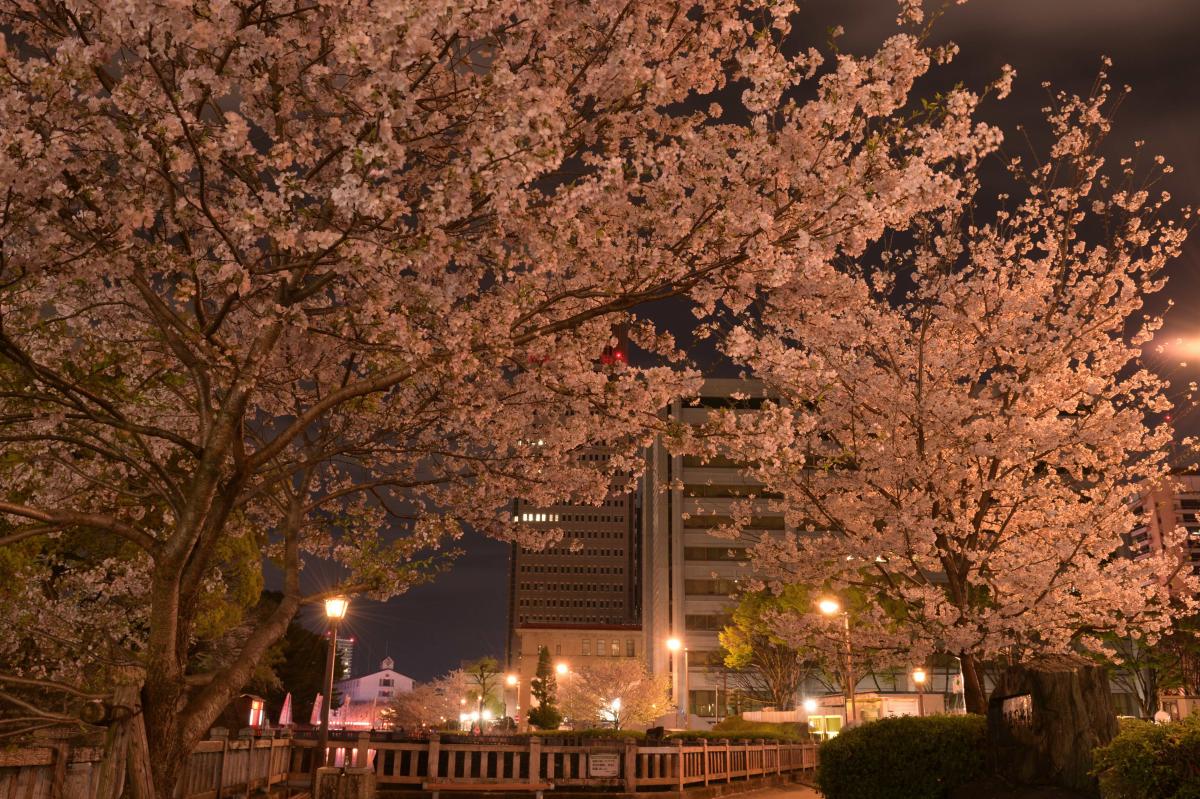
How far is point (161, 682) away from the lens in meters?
7.01

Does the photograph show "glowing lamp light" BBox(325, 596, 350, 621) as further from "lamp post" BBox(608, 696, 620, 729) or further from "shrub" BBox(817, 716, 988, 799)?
"lamp post" BBox(608, 696, 620, 729)

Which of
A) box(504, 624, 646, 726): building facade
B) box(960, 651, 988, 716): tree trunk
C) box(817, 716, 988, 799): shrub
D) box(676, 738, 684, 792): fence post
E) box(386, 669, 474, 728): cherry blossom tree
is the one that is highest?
box(504, 624, 646, 726): building facade

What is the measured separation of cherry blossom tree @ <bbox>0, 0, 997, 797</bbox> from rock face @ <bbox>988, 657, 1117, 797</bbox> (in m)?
5.43

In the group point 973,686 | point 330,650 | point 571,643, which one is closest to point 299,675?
point 571,643

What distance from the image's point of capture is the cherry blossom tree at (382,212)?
635cm

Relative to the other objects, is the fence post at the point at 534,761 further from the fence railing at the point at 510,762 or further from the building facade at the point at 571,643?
the building facade at the point at 571,643

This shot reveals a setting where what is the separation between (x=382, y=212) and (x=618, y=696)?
71.1 metres

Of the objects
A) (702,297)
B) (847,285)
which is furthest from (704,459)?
(847,285)

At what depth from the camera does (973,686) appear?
47.7 ft

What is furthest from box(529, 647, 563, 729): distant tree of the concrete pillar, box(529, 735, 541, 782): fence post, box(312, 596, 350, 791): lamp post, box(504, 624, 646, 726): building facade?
the concrete pillar

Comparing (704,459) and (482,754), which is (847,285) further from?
(482,754)

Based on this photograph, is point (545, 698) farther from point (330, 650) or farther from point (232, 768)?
point (232, 768)

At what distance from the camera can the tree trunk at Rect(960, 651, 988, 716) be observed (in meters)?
14.1

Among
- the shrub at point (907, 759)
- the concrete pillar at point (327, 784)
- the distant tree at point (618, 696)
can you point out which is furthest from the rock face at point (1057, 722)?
the distant tree at point (618, 696)
